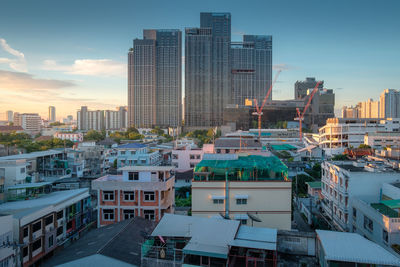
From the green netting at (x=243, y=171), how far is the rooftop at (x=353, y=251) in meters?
2.59

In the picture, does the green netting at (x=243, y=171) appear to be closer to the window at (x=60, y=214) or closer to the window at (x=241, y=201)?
the window at (x=241, y=201)

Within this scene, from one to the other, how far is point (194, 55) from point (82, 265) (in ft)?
195

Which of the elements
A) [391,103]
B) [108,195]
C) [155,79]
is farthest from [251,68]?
[108,195]

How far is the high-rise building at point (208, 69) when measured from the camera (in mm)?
62381

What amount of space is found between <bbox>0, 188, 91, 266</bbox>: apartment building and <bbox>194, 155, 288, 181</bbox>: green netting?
4825mm

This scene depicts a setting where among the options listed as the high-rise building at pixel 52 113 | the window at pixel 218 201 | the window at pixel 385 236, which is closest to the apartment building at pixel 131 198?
the window at pixel 218 201

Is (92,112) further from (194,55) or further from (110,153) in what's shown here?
(110,153)

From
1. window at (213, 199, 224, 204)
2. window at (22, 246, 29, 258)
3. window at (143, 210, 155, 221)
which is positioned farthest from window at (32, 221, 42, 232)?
window at (213, 199, 224, 204)

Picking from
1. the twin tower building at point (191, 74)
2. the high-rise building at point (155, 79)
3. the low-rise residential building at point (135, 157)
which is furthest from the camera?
the high-rise building at point (155, 79)

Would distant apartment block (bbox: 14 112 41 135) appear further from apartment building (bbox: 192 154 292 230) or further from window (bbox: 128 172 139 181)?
apartment building (bbox: 192 154 292 230)

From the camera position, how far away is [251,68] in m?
69.5

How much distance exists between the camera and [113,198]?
10.2 meters

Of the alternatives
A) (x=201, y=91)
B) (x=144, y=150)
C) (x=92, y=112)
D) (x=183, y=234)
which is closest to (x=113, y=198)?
(x=183, y=234)

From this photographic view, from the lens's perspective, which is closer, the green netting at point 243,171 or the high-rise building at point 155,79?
the green netting at point 243,171
